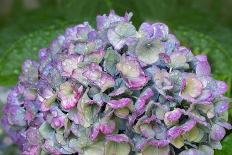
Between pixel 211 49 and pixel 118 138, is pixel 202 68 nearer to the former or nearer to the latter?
pixel 118 138

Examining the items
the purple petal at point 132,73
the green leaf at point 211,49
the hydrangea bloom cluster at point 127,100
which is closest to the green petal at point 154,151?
the hydrangea bloom cluster at point 127,100

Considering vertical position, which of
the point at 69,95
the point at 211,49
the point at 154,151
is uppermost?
the point at 211,49

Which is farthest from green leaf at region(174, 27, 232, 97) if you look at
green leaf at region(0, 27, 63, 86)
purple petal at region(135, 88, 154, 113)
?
purple petal at region(135, 88, 154, 113)

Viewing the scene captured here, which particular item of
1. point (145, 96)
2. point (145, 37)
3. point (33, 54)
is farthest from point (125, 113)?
point (33, 54)

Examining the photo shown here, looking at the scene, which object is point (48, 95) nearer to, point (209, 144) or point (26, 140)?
point (26, 140)

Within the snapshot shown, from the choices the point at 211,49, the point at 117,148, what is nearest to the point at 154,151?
the point at 117,148

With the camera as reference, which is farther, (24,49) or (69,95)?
(24,49)

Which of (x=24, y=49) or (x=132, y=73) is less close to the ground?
(x=24, y=49)

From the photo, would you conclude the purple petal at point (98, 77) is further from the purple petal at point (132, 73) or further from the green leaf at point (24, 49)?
the green leaf at point (24, 49)
